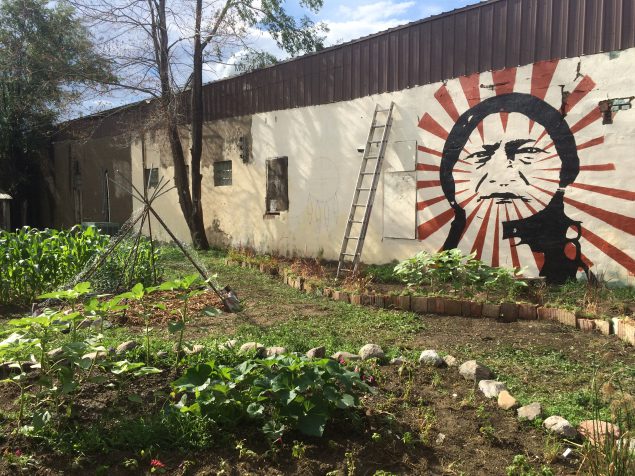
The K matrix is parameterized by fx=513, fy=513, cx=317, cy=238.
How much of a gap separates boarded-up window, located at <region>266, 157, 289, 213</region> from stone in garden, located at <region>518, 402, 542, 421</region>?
29.0ft

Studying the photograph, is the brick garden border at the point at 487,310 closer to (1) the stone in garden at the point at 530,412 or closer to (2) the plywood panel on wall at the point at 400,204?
(1) the stone in garden at the point at 530,412

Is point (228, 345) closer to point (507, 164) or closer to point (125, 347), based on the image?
point (125, 347)

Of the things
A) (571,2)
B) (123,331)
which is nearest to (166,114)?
(123,331)

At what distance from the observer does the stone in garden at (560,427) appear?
2.85 m

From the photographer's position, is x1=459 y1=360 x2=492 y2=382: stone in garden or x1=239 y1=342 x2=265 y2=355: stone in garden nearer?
x1=459 y1=360 x2=492 y2=382: stone in garden

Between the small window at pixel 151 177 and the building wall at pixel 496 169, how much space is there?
6.11 meters

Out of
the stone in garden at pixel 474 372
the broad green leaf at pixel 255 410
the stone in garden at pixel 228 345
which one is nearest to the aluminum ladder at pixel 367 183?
the stone in garden at pixel 228 345

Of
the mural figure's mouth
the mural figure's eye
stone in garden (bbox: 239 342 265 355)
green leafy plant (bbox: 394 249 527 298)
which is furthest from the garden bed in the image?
the mural figure's eye

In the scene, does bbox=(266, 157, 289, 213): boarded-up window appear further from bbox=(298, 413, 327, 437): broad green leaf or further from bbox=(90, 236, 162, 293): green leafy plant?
bbox=(298, 413, 327, 437): broad green leaf

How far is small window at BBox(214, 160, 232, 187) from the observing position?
13.2 m

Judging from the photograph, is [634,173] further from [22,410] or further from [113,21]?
[113,21]

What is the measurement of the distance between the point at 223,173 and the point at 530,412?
1133cm

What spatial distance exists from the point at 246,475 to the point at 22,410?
Answer: 1374mm

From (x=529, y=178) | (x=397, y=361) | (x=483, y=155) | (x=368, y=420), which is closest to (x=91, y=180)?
(x=483, y=155)
